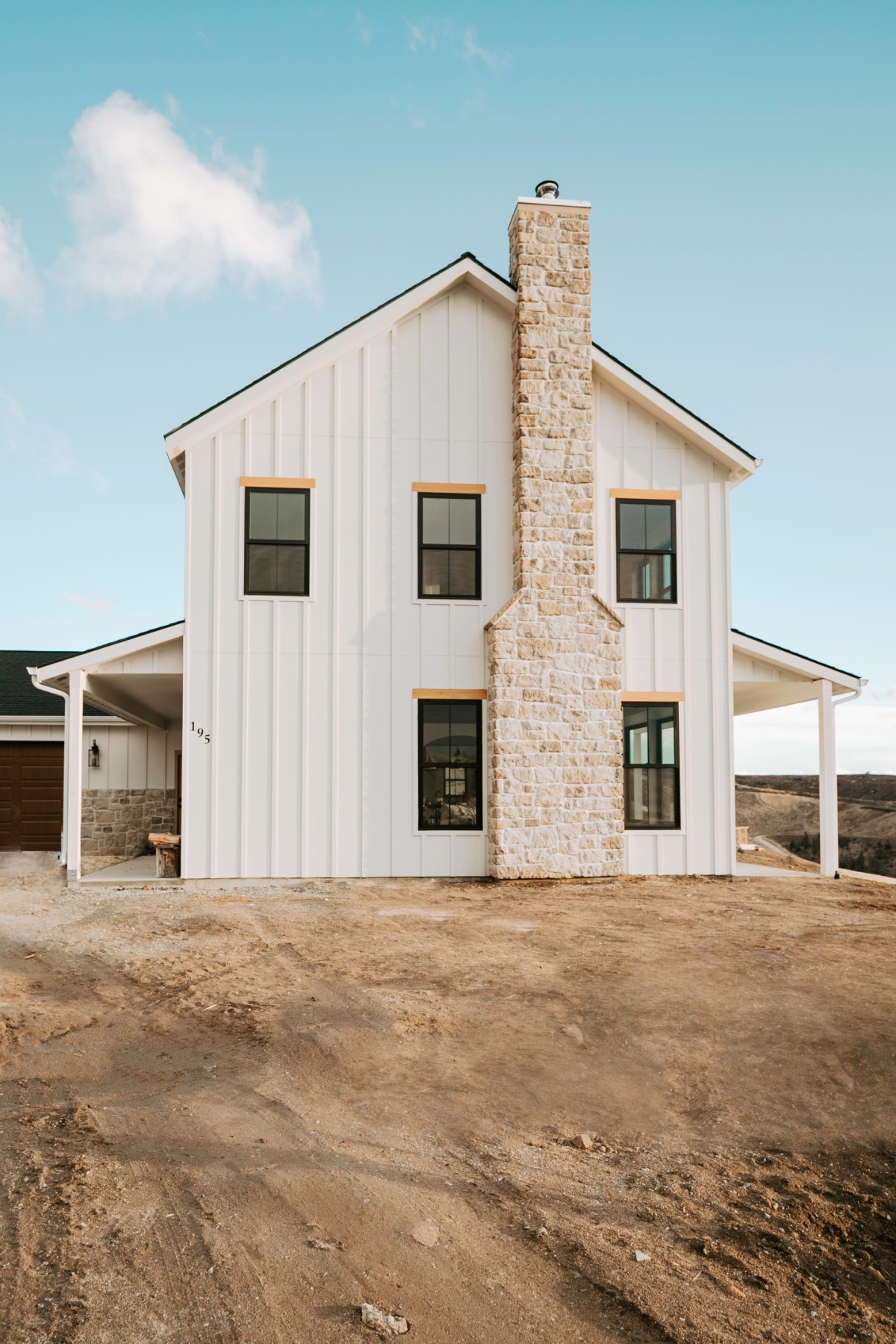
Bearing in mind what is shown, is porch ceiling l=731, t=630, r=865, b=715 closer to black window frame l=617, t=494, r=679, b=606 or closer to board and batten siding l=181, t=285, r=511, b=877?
black window frame l=617, t=494, r=679, b=606

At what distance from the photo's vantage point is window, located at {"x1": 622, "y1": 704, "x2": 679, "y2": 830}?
13.3 metres

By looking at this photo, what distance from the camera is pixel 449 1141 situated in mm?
4117

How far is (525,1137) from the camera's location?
419 centimetres

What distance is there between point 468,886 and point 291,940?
4.01 meters

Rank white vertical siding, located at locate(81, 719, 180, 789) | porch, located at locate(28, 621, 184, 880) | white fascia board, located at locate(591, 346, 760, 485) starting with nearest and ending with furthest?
white fascia board, located at locate(591, 346, 760, 485) < porch, located at locate(28, 621, 184, 880) < white vertical siding, located at locate(81, 719, 180, 789)

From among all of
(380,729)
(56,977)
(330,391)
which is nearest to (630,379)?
(330,391)

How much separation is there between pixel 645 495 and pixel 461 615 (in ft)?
11.8

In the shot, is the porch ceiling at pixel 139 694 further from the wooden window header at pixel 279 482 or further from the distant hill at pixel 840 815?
the distant hill at pixel 840 815

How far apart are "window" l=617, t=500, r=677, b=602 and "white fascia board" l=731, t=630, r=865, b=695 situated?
130 centimetres

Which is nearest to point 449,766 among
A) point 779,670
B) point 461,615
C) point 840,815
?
point 461,615

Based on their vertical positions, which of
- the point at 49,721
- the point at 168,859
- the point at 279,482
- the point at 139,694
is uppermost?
the point at 279,482

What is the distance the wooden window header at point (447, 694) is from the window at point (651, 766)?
2.29m

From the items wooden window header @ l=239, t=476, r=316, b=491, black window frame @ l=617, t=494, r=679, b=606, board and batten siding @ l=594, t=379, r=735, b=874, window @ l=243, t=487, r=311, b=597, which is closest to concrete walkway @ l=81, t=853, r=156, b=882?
window @ l=243, t=487, r=311, b=597

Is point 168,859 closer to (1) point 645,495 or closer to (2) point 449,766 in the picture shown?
(2) point 449,766
